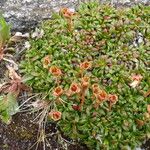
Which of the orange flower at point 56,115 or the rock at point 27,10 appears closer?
the orange flower at point 56,115

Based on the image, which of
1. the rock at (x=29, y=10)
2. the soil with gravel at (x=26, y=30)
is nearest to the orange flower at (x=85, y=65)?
the soil with gravel at (x=26, y=30)

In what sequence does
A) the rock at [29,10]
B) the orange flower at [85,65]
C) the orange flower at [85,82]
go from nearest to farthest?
the orange flower at [85,82], the orange flower at [85,65], the rock at [29,10]

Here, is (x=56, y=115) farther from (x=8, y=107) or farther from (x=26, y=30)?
(x=26, y=30)

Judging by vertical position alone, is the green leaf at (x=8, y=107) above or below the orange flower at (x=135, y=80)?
below

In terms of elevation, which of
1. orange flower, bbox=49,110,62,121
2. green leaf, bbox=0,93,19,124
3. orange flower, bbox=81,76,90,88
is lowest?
green leaf, bbox=0,93,19,124

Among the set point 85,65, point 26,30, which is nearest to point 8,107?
point 85,65

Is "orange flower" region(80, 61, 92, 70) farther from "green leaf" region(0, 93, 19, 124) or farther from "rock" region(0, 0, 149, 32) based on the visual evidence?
"rock" region(0, 0, 149, 32)

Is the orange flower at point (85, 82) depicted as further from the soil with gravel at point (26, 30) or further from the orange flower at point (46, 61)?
the soil with gravel at point (26, 30)

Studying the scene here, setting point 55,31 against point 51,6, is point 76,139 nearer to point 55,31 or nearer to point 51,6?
point 55,31

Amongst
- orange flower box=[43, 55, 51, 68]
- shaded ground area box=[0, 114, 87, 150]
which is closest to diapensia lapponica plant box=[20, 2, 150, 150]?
orange flower box=[43, 55, 51, 68]

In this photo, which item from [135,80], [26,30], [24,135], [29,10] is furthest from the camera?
[29,10]
